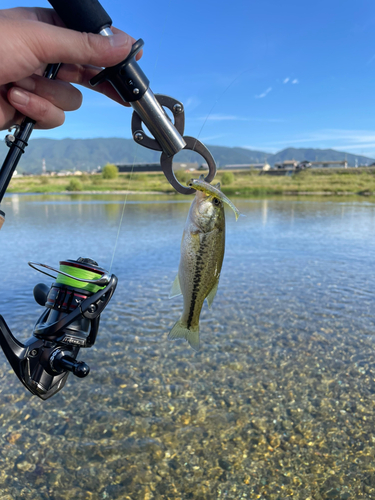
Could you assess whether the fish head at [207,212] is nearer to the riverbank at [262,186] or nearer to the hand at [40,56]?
the hand at [40,56]

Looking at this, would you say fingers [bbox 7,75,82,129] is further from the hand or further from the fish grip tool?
the fish grip tool

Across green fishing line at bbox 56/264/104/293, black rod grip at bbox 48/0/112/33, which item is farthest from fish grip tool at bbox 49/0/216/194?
green fishing line at bbox 56/264/104/293

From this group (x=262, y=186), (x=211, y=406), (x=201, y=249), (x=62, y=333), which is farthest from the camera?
(x=262, y=186)

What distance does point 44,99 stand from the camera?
234cm

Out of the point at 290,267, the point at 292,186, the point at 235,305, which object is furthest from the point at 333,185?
the point at 235,305

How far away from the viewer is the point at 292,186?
6281 cm

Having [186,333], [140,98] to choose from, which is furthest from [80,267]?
[140,98]

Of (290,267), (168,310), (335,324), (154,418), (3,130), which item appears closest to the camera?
(3,130)

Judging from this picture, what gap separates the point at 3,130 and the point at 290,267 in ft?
36.5

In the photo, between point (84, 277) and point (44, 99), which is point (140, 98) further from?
point (84, 277)

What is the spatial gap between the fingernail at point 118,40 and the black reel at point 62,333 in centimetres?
129

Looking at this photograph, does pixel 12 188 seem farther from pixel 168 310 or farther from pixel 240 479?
pixel 240 479

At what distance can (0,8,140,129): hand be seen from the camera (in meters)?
1.71

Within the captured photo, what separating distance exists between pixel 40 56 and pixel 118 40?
0.37 meters
